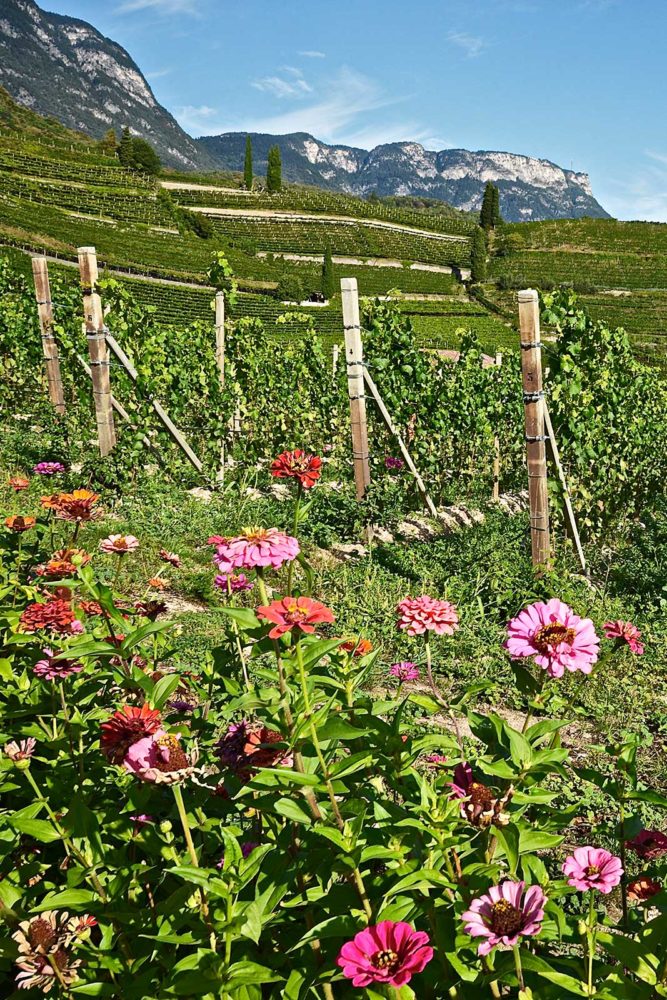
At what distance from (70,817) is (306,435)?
7.03 m

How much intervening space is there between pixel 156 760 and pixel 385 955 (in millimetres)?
405

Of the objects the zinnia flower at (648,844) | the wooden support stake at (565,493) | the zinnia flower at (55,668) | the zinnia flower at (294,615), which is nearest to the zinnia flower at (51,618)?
the zinnia flower at (55,668)

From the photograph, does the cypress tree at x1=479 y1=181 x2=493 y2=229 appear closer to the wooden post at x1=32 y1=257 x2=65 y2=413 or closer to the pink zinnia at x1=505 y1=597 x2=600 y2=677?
the wooden post at x1=32 y1=257 x2=65 y2=413

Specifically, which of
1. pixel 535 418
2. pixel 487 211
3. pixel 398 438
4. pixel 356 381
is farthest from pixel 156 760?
pixel 487 211

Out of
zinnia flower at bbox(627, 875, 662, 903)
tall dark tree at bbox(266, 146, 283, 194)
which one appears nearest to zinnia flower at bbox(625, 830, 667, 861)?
zinnia flower at bbox(627, 875, 662, 903)

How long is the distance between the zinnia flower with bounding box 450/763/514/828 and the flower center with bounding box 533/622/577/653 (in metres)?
0.23

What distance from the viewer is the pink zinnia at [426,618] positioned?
1.43 meters

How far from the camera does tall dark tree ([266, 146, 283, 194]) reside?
69.8 metres

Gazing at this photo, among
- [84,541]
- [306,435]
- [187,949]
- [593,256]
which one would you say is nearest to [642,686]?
[187,949]

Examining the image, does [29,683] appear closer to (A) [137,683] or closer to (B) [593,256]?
(A) [137,683]

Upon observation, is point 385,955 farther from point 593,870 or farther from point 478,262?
point 478,262

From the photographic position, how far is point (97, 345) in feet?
18.9

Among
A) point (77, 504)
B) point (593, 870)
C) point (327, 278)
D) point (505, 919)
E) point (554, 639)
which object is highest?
point (327, 278)

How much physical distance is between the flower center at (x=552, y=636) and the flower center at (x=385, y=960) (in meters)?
0.51
